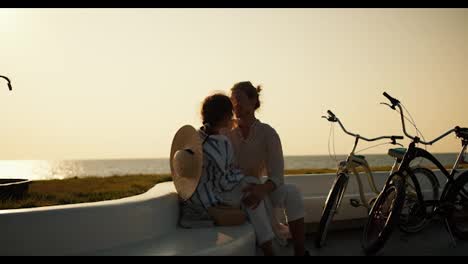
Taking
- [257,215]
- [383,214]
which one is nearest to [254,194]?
[257,215]

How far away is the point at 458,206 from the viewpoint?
16.5 feet

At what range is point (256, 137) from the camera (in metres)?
4.12

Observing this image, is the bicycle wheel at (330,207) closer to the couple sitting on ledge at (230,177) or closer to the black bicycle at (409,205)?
the black bicycle at (409,205)

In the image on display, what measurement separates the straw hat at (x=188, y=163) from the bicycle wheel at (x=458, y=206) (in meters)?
2.78

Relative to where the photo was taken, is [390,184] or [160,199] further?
[390,184]

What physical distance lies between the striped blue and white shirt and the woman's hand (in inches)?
4.4

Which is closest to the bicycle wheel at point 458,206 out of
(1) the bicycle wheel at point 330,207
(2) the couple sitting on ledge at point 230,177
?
(1) the bicycle wheel at point 330,207

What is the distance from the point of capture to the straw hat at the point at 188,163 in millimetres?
3584

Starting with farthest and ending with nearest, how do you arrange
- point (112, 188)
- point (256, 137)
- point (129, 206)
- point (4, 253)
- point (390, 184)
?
point (112, 188)
point (390, 184)
point (256, 137)
point (129, 206)
point (4, 253)

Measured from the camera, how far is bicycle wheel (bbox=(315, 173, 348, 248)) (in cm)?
459
